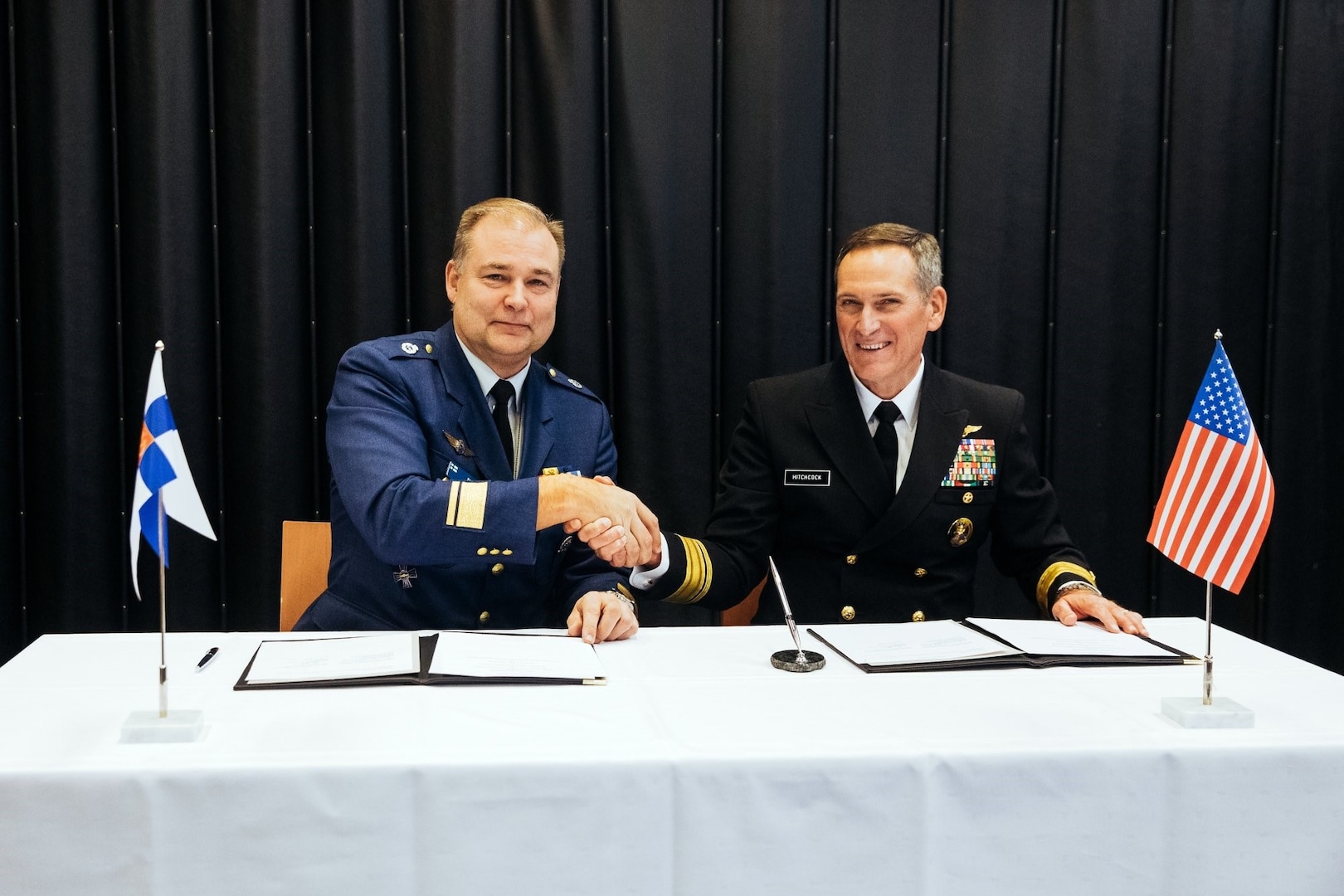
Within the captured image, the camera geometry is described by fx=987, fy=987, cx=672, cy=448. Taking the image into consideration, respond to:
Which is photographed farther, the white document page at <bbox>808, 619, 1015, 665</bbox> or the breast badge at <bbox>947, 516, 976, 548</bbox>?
the breast badge at <bbox>947, 516, 976, 548</bbox>

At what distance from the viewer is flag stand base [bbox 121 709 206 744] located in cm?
115

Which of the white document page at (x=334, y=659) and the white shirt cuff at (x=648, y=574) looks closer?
the white document page at (x=334, y=659)

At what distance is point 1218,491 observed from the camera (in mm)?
1455

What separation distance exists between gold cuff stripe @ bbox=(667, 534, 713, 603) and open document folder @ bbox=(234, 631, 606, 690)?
48 cm

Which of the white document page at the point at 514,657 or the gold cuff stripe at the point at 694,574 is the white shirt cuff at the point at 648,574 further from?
the white document page at the point at 514,657

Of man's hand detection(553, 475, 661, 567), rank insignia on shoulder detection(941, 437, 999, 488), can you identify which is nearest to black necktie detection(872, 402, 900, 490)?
rank insignia on shoulder detection(941, 437, 999, 488)

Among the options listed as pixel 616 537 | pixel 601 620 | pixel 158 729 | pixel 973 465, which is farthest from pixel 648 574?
pixel 158 729

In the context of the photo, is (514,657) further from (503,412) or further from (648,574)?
(503,412)

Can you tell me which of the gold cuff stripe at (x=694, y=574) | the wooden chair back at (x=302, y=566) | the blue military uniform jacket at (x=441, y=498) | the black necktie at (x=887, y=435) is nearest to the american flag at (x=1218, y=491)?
the black necktie at (x=887, y=435)


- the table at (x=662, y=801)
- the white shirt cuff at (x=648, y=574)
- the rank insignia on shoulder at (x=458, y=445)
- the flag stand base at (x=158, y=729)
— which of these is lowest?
the table at (x=662, y=801)

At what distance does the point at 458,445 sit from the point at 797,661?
93 cm

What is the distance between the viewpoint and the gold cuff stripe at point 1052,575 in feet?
6.79

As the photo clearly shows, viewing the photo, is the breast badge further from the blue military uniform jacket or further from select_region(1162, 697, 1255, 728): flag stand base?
select_region(1162, 697, 1255, 728): flag stand base

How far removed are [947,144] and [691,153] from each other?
2.59 feet
